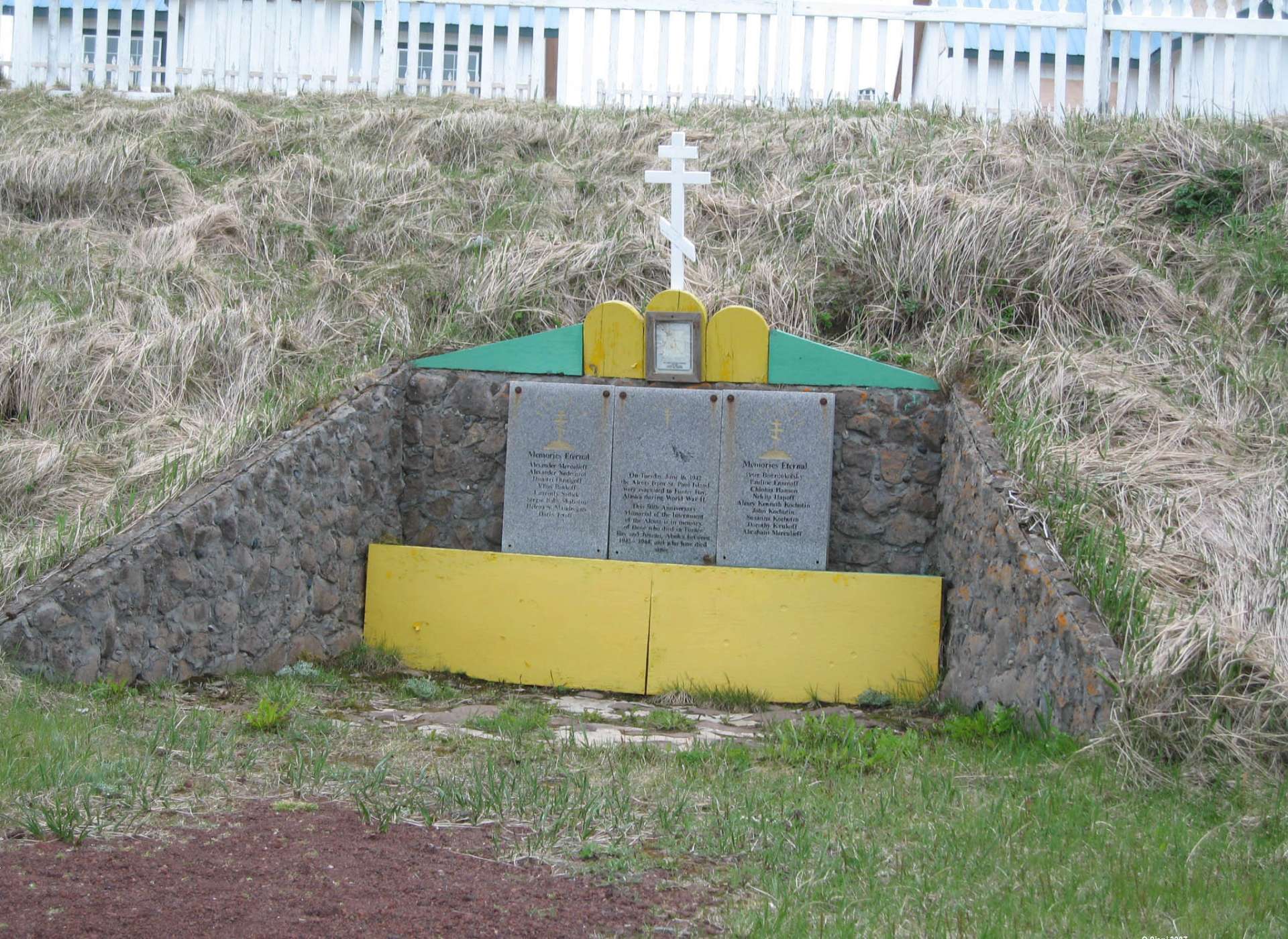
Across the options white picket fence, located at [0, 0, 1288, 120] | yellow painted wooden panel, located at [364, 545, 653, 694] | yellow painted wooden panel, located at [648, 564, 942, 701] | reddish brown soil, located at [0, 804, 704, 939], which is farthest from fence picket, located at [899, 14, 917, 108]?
reddish brown soil, located at [0, 804, 704, 939]

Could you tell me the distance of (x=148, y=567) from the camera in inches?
208

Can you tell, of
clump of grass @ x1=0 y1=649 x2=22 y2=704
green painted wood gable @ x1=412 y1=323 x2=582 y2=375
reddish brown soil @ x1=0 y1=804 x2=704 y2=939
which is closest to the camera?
reddish brown soil @ x1=0 y1=804 x2=704 y2=939

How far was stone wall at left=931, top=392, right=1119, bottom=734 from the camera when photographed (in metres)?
4.48

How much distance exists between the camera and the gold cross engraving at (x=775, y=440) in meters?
6.92

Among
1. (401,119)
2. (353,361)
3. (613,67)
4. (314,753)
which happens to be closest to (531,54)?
(613,67)

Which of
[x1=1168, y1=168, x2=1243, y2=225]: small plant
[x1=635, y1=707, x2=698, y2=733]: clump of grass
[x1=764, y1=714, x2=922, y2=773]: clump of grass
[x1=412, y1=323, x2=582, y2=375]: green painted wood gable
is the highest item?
[x1=1168, y1=168, x2=1243, y2=225]: small plant

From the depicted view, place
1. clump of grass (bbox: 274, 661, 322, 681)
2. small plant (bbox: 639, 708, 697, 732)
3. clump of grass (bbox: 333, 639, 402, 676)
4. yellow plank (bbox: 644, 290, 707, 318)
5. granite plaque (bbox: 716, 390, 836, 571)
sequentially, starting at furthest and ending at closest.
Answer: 1. yellow plank (bbox: 644, 290, 707, 318)
2. granite plaque (bbox: 716, 390, 836, 571)
3. clump of grass (bbox: 333, 639, 402, 676)
4. clump of grass (bbox: 274, 661, 322, 681)
5. small plant (bbox: 639, 708, 697, 732)

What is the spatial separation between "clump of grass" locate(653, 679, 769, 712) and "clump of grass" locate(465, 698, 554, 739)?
87cm

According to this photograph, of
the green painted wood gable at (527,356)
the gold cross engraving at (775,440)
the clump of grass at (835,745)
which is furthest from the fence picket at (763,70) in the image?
the clump of grass at (835,745)

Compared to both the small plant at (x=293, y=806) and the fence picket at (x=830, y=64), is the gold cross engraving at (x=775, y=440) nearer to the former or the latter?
the small plant at (x=293, y=806)

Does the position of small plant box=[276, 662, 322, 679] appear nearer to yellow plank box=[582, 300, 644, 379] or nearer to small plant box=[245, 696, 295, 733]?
small plant box=[245, 696, 295, 733]

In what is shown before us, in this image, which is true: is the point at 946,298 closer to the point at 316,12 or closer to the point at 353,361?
the point at 353,361

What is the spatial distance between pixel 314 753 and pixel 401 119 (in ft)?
25.9

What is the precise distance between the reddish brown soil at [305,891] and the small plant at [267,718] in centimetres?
123
